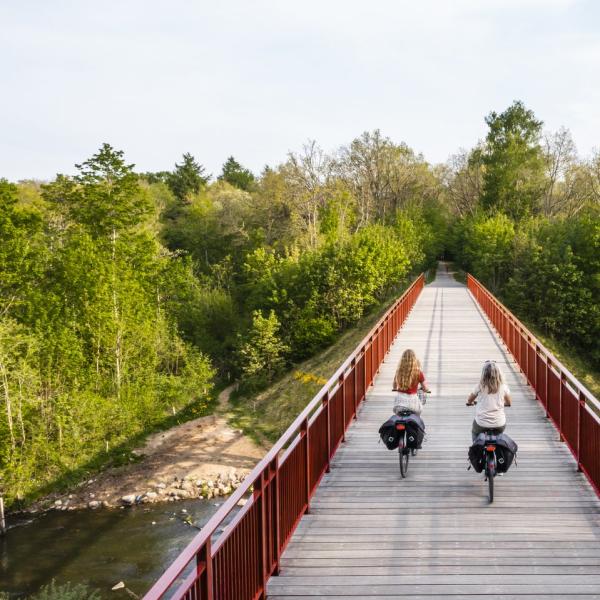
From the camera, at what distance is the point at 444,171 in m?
87.9

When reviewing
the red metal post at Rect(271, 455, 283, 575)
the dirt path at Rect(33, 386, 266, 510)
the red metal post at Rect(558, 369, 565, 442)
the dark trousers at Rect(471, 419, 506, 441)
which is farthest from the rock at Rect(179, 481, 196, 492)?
the red metal post at Rect(271, 455, 283, 575)

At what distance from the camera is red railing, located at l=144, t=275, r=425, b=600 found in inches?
159

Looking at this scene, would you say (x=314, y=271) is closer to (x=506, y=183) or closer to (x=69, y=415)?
(x=69, y=415)

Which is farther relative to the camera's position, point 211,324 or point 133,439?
point 211,324

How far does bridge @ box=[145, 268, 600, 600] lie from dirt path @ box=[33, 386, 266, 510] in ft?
55.1

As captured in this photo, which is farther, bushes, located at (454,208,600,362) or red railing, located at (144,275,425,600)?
bushes, located at (454,208,600,362)

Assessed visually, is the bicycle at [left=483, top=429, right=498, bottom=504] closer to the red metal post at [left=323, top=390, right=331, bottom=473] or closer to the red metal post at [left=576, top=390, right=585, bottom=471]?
the red metal post at [left=576, top=390, right=585, bottom=471]

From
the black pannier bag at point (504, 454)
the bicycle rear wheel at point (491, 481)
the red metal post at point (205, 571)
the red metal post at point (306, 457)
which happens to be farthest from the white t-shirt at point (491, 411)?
the red metal post at point (205, 571)

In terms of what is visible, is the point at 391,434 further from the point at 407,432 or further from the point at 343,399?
the point at 343,399

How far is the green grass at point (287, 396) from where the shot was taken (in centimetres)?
3384

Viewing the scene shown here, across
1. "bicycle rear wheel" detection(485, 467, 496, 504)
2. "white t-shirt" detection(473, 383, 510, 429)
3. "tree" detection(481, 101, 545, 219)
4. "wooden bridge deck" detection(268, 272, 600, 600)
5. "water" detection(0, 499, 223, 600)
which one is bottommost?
"water" detection(0, 499, 223, 600)

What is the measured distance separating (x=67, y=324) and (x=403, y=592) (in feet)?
106

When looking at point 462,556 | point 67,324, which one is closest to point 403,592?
point 462,556

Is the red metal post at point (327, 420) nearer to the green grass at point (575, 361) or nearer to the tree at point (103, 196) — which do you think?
the green grass at point (575, 361)
